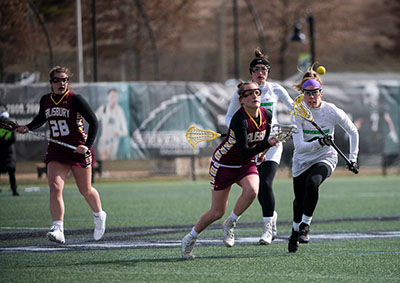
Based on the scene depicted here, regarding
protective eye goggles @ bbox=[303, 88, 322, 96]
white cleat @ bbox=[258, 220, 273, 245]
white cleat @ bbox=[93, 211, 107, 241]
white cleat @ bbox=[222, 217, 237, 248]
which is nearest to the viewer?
white cleat @ bbox=[222, 217, 237, 248]

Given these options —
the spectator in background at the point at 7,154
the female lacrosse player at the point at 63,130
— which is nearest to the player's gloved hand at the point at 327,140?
the female lacrosse player at the point at 63,130

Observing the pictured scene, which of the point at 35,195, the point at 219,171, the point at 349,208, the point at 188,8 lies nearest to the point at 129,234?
the point at 219,171

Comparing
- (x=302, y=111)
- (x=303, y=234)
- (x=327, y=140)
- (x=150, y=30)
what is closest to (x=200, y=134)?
(x=302, y=111)

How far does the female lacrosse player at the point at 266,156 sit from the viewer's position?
31.0 feet

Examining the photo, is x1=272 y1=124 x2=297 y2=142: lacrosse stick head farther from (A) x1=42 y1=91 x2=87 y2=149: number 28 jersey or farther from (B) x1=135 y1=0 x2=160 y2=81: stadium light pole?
(B) x1=135 y1=0 x2=160 y2=81: stadium light pole

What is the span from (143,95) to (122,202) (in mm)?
6925

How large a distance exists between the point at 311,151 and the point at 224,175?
1292mm

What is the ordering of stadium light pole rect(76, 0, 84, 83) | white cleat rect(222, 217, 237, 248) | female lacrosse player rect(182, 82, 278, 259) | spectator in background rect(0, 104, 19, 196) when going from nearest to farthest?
female lacrosse player rect(182, 82, 278, 259), white cleat rect(222, 217, 237, 248), spectator in background rect(0, 104, 19, 196), stadium light pole rect(76, 0, 84, 83)

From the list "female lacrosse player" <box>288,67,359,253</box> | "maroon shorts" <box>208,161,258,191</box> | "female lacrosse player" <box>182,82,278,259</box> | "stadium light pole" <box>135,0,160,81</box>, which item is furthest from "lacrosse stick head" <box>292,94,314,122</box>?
"stadium light pole" <box>135,0,160,81</box>

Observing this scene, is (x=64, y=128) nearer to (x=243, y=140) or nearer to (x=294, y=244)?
(x=243, y=140)

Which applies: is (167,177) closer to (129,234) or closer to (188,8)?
(129,234)

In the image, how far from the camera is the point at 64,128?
941cm

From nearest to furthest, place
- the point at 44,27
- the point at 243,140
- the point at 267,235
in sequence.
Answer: the point at 243,140, the point at 267,235, the point at 44,27

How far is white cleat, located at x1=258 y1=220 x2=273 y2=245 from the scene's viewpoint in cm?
936
